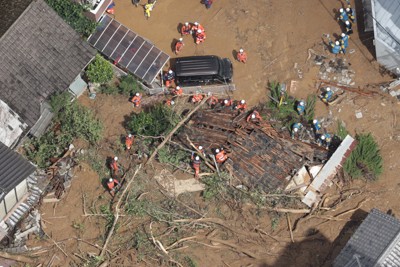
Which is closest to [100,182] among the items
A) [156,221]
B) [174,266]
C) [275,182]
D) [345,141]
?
[156,221]

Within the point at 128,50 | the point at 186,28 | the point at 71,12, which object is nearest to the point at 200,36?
the point at 186,28

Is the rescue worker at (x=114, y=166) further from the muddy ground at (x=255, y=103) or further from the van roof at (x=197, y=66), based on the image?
the van roof at (x=197, y=66)

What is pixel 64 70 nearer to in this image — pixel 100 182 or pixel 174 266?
pixel 100 182

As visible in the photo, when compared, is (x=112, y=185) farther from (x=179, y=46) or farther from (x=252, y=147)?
(x=179, y=46)

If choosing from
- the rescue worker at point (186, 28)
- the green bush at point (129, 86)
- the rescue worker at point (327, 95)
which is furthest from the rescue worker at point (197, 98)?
the rescue worker at point (327, 95)

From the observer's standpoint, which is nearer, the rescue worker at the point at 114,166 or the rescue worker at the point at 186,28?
the rescue worker at the point at 114,166

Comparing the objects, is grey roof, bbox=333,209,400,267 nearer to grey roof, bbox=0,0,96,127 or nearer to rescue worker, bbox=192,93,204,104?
rescue worker, bbox=192,93,204,104
